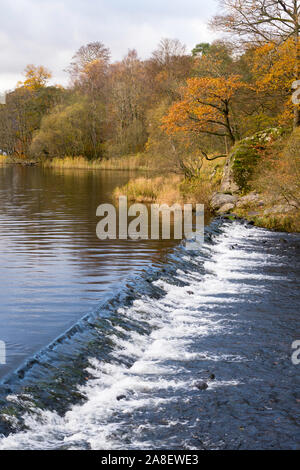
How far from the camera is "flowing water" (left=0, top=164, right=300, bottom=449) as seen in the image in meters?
4.80

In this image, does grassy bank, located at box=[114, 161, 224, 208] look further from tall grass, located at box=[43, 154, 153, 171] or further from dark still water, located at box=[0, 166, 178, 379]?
tall grass, located at box=[43, 154, 153, 171]

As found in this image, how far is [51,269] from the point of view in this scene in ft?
35.7

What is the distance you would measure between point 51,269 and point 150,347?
468cm

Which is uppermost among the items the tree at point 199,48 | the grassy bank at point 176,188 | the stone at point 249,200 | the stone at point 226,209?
the tree at point 199,48

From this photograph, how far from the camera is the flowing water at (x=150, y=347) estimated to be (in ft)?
15.7

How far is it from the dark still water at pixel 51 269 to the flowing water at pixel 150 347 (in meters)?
0.04

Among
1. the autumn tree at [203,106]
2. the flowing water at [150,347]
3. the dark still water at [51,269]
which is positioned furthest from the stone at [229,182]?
the flowing water at [150,347]

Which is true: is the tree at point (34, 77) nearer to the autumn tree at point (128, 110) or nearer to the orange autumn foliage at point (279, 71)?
the autumn tree at point (128, 110)

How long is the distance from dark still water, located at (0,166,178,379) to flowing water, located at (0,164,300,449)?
4 centimetres

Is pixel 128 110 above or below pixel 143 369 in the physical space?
above

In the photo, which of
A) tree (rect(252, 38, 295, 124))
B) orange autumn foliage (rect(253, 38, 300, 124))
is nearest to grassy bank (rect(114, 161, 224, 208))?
tree (rect(252, 38, 295, 124))

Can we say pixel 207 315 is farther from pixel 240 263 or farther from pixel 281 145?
pixel 281 145

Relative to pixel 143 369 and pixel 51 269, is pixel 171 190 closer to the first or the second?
pixel 51 269

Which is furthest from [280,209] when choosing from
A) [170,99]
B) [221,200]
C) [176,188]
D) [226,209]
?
[170,99]
